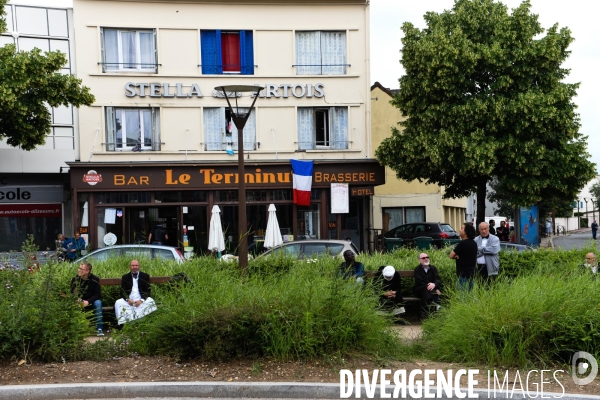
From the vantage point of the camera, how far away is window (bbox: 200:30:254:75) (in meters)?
28.7

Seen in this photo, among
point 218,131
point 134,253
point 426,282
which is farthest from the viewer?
point 218,131

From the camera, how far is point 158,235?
27906 mm

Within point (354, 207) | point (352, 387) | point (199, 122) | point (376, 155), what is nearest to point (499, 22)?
point (376, 155)

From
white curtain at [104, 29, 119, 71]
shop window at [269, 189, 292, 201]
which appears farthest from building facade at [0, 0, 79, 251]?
shop window at [269, 189, 292, 201]

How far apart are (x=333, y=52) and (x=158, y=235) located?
363 inches

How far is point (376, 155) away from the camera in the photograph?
96.2 feet

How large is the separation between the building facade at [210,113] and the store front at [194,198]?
0.04m

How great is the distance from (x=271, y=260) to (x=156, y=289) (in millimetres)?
3343

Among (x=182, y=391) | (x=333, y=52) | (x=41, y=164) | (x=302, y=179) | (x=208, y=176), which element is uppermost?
(x=333, y=52)

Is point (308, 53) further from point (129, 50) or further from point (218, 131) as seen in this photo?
point (129, 50)

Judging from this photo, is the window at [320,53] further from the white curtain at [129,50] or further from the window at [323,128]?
the white curtain at [129,50]

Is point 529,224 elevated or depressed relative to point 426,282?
elevated

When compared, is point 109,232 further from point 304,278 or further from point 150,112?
point 304,278

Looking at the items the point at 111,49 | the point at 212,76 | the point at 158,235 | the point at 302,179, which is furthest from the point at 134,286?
the point at 111,49
